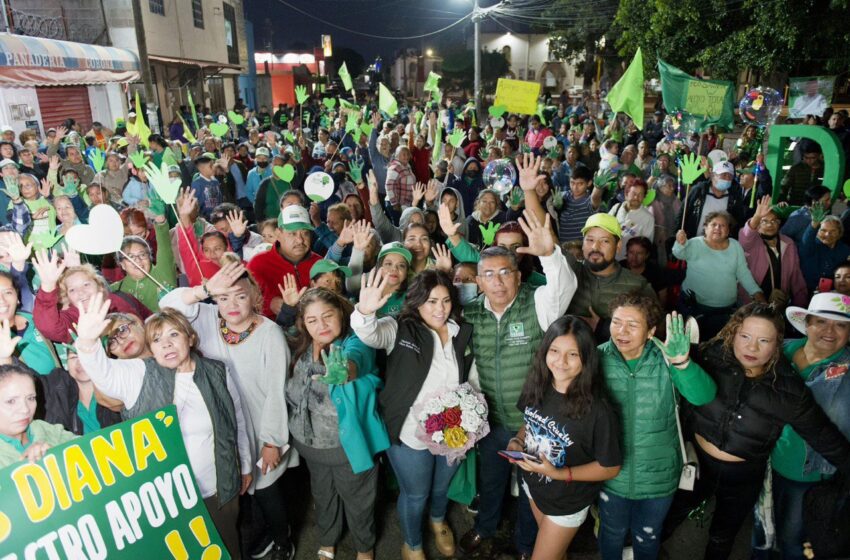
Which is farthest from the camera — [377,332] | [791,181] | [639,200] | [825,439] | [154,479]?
[791,181]

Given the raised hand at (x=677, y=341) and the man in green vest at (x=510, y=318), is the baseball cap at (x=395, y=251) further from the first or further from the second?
the raised hand at (x=677, y=341)

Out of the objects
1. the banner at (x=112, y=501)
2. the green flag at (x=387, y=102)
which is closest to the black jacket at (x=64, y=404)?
the banner at (x=112, y=501)

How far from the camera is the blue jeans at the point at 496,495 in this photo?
3.22 metres

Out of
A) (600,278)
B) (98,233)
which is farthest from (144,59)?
(600,278)

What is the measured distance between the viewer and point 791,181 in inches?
315

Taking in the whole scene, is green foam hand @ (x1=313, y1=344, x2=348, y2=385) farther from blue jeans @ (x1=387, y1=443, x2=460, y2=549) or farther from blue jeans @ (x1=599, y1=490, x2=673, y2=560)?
blue jeans @ (x1=599, y1=490, x2=673, y2=560)

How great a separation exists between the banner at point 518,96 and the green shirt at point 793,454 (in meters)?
8.08

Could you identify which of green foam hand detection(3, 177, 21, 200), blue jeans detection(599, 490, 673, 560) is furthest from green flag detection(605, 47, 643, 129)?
green foam hand detection(3, 177, 21, 200)

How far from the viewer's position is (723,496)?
2.98m

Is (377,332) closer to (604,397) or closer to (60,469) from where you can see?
(604,397)

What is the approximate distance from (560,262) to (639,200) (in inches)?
122

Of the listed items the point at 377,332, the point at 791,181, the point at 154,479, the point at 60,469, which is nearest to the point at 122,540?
the point at 154,479

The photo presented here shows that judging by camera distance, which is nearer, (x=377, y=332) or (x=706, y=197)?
(x=377, y=332)

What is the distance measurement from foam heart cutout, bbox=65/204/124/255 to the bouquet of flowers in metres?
2.09
